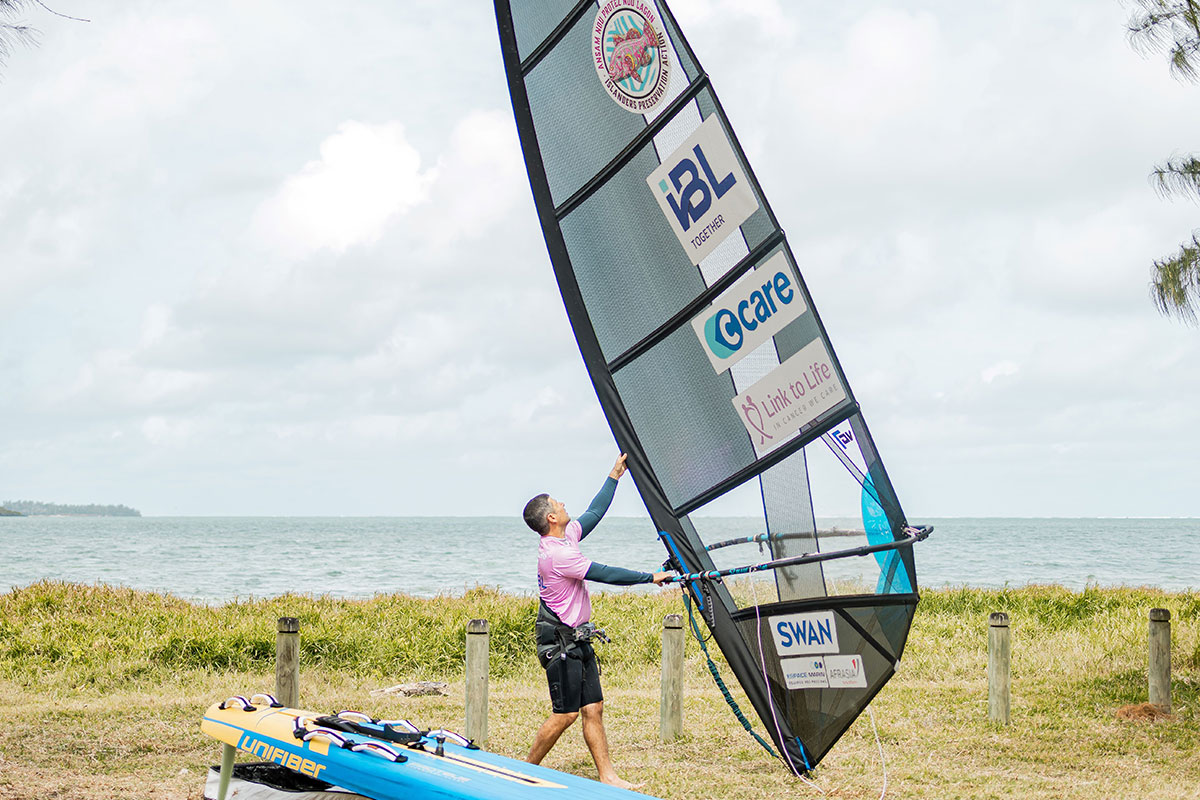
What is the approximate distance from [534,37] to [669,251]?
1241mm

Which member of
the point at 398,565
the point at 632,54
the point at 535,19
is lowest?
the point at 398,565

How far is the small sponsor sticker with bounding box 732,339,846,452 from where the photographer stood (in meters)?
4.74

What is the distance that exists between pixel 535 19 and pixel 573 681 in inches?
124

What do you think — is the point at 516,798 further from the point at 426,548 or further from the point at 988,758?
the point at 426,548

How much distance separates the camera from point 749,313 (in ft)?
15.7

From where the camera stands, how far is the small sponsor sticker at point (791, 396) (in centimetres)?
474

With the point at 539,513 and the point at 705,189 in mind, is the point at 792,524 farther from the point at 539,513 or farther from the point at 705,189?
the point at 705,189

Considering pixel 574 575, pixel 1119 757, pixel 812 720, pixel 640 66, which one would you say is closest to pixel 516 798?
pixel 574 575

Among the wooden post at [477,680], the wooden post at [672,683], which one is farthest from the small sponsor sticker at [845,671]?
the wooden post at [477,680]

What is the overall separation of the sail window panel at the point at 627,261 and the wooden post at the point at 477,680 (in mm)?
2194

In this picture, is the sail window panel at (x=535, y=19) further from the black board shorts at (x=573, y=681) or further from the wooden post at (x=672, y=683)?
the wooden post at (x=672, y=683)

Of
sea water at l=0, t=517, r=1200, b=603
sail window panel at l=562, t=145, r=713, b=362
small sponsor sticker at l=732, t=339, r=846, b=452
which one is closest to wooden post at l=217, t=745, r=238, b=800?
sail window panel at l=562, t=145, r=713, b=362

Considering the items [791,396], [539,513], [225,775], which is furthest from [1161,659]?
[225,775]

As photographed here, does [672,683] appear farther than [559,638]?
Yes
